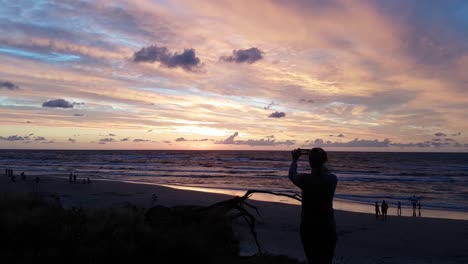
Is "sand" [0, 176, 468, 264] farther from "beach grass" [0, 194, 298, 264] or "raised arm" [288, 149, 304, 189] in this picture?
"raised arm" [288, 149, 304, 189]

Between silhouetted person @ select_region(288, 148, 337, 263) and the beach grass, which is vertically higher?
silhouetted person @ select_region(288, 148, 337, 263)

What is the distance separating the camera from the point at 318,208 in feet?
13.5

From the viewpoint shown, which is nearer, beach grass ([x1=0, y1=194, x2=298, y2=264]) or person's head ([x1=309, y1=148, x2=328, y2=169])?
person's head ([x1=309, y1=148, x2=328, y2=169])

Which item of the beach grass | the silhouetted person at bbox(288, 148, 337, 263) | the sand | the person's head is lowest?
the sand

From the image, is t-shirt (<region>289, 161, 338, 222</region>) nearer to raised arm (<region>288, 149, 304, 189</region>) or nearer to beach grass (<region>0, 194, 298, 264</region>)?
raised arm (<region>288, 149, 304, 189</region>)

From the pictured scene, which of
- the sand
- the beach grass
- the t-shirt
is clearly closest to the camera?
the t-shirt

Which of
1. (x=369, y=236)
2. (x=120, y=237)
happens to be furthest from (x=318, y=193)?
(x=369, y=236)

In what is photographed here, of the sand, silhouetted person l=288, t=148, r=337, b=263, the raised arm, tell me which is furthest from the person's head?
the sand

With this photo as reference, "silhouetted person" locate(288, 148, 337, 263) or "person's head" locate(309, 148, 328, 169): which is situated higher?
"person's head" locate(309, 148, 328, 169)

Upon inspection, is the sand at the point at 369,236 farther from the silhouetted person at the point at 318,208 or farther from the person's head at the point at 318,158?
the person's head at the point at 318,158

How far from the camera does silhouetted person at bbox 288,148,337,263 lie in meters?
4.09

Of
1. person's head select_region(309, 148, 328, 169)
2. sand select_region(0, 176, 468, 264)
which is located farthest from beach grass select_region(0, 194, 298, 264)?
sand select_region(0, 176, 468, 264)

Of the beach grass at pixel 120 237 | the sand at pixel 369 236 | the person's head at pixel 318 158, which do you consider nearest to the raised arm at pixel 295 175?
the person's head at pixel 318 158

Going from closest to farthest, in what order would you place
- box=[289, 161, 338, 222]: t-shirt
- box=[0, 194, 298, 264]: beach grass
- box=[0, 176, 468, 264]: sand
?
box=[289, 161, 338, 222]: t-shirt, box=[0, 194, 298, 264]: beach grass, box=[0, 176, 468, 264]: sand
